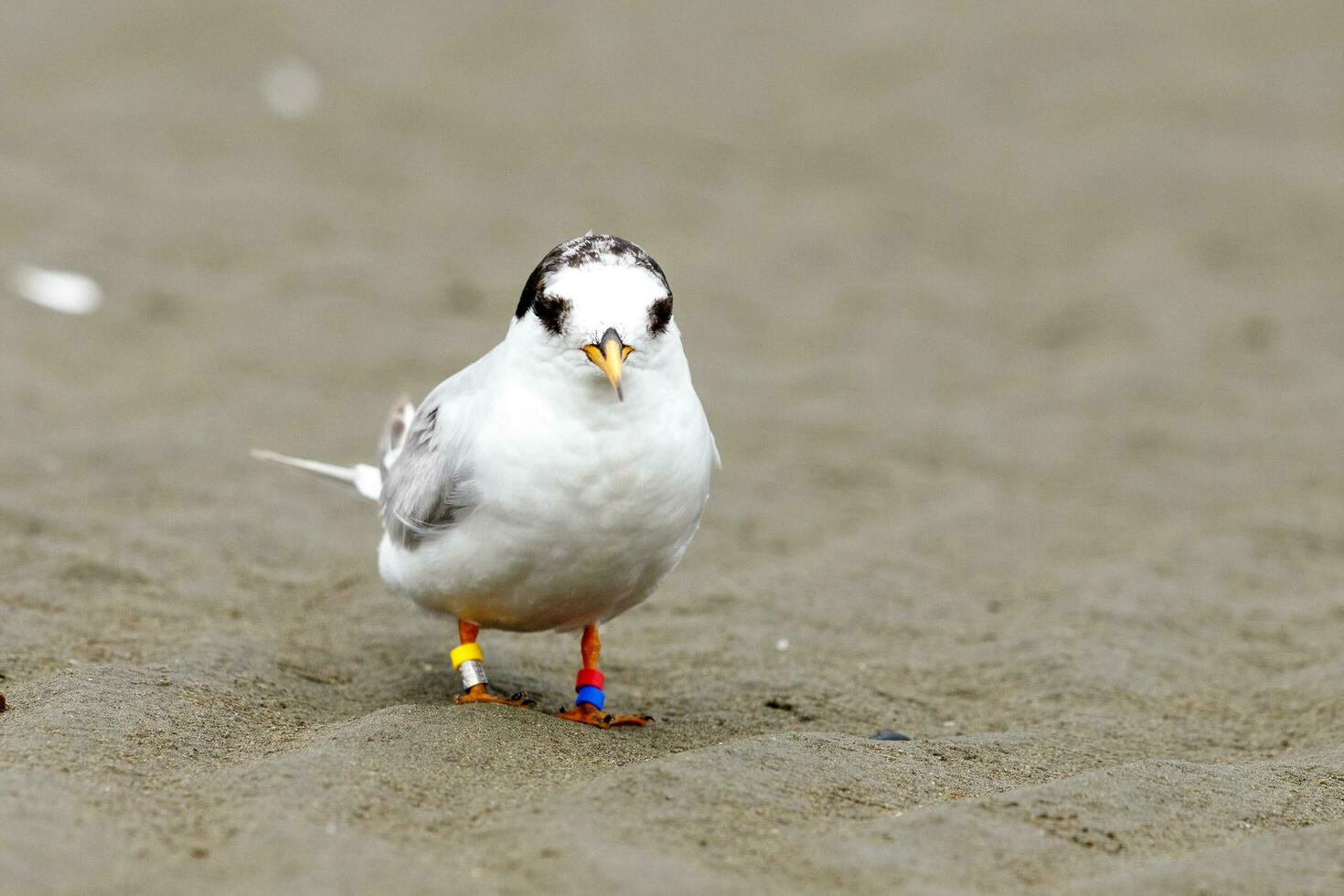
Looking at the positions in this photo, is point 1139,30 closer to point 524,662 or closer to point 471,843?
point 524,662

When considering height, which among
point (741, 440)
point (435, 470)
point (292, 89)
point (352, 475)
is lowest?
point (435, 470)

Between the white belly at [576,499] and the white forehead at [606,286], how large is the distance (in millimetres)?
224

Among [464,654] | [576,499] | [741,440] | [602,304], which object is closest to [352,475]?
[464,654]

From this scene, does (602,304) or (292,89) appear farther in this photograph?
(292,89)

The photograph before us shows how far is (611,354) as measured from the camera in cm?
372

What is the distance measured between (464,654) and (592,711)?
39cm

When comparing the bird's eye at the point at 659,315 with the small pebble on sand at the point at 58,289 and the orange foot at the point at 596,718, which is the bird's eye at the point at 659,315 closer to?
the orange foot at the point at 596,718

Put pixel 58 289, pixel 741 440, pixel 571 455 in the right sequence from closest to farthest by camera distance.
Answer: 1. pixel 571 455
2. pixel 741 440
3. pixel 58 289

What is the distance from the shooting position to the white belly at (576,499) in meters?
3.87

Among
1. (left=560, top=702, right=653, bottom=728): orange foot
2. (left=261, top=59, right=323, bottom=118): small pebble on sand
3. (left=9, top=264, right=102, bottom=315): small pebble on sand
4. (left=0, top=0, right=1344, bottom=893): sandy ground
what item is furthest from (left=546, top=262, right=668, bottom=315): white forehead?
→ (left=261, top=59, right=323, bottom=118): small pebble on sand

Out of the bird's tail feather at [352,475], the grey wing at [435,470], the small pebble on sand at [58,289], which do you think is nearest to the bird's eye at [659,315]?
the grey wing at [435,470]

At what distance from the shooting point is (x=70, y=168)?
9.62m

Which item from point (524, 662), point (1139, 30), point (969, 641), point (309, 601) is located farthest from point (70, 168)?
point (1139, 30)

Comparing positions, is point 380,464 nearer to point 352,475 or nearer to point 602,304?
point 352,475
